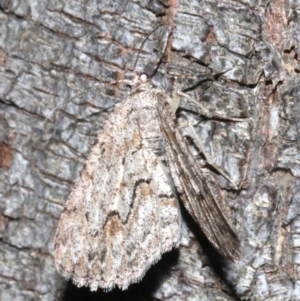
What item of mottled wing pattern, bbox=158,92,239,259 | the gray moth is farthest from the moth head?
mottled wing pattern, bbox=158,92,239,259

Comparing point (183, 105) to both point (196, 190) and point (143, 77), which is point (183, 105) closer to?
point (143, 77)

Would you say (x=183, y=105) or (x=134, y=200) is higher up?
(x=183, y=105)

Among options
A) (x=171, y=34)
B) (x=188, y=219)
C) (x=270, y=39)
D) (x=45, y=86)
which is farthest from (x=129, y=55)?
(x=188, y=219)

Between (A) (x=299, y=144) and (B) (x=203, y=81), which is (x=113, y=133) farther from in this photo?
(A) (x=299, y=144)

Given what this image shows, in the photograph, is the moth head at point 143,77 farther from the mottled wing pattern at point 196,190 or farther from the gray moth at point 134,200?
the mottled wing pattern at point 196,190

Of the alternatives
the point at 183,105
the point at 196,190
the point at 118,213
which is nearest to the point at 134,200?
the point at 118,213

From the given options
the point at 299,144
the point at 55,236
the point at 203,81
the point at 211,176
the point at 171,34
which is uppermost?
the point at 171,34

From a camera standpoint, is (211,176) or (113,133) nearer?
(211,176)

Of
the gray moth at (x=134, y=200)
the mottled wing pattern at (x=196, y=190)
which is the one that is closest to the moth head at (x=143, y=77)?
the gray moth at (x=134, y=200)
